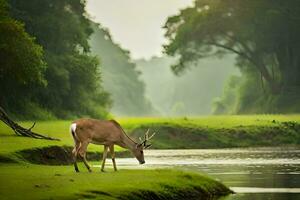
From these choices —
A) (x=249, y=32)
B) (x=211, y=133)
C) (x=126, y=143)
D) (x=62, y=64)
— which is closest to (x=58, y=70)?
(x=62, y=64)

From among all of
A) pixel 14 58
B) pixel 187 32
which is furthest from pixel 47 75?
pixel 187 32

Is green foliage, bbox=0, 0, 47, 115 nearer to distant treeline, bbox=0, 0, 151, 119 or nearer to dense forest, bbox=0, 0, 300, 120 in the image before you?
dense forest, bbox=0, 0, 300, 120

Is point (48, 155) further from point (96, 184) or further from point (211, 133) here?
point (211, 133)

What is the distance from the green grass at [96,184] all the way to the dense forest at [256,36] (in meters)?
72.3

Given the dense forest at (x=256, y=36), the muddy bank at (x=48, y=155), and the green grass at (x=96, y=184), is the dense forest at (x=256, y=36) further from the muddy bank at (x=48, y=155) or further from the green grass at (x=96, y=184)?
the green grass at (x=96, y=184)

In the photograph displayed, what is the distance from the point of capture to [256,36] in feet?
344

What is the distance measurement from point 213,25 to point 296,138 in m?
38.9

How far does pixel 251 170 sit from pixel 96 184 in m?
16.3

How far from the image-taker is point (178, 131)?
71.0 metres

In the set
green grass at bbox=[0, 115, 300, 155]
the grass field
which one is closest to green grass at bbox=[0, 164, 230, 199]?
the grass field

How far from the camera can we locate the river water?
30.2 meters

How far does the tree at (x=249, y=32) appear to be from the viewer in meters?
103

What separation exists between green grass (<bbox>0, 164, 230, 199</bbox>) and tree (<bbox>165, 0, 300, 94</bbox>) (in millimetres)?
72400

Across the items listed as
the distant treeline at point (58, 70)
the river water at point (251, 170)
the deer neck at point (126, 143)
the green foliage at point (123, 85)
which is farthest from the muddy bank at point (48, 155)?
the green foliage at point (123, 85)
